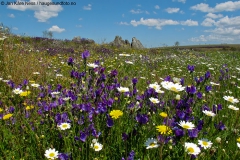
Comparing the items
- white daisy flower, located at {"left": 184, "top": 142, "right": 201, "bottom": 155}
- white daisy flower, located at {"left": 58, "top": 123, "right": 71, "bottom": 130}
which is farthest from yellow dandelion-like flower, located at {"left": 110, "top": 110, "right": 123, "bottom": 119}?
white daisy flower, located at {"left": 184, "top": 142, "right": 201, "bottom": 155}

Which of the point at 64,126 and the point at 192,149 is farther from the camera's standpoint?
the point at 64,126

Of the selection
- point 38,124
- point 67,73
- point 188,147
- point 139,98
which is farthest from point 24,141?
point 67,73

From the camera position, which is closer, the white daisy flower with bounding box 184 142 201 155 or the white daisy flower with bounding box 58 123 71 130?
the white daisy flower with bounding box 184 142 201 155

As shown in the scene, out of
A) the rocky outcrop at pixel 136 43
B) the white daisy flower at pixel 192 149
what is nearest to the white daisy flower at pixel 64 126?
the white daisy flower at pixel 192 149

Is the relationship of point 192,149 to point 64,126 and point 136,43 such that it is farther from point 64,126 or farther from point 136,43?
point 136,43

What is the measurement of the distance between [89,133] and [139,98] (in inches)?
37.9

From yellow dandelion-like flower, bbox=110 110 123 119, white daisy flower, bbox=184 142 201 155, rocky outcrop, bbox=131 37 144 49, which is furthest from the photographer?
rocky outcrop, bbox=131 37 144 49

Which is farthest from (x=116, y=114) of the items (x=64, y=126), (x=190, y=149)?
(x=190, y=149)

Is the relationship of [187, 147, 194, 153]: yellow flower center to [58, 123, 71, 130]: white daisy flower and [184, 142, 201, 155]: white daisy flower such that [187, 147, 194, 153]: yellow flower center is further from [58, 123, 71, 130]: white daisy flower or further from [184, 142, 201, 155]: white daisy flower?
[58, 123, 71, 130]: white daisy flower

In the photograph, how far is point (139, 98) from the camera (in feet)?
9.19

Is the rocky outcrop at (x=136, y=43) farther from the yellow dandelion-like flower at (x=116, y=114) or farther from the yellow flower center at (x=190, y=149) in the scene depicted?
the yellow flower center at (x=190, y=149)

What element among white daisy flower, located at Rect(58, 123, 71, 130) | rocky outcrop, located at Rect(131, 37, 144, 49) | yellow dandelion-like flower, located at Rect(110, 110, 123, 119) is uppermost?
rocky outcrop, located at Rect(131, 37, 144, 49)

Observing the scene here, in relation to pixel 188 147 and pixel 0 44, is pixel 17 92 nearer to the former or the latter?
pixel 188 147

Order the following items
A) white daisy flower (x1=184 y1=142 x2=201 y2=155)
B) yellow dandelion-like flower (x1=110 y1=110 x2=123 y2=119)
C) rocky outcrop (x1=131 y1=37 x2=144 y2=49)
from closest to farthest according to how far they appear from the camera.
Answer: white daisy flower (x1=184 y1=142 x2=201 y2=155) → yellow dandelion-like flower (x1=110 y1=110 x2=123 y2=119) → rocky outcrop (x1=131 y1=37 x2=144 y2=49)
